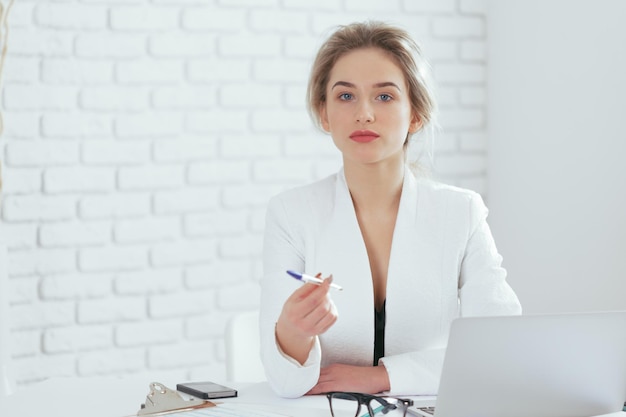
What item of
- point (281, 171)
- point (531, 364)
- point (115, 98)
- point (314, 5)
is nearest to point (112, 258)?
point (115, 98)

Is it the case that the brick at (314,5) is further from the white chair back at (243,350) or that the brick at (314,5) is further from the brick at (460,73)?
the white chair back at (243,350)

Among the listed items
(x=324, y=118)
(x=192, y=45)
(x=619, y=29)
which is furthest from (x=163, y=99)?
(x=619, y=29)

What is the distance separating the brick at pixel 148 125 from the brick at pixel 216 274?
1.34ft

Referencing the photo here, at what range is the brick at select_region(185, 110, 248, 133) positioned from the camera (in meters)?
2.79

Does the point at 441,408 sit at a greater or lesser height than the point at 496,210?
lesser

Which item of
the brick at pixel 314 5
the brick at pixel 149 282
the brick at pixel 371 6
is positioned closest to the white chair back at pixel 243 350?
the brick at pixel 149 282

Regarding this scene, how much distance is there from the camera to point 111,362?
8.90 ft

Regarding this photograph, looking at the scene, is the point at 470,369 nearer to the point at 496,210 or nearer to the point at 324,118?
the point at 324,118

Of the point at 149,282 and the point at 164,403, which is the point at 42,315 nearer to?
the point at 149,282

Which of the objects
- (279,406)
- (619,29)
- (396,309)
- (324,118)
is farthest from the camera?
(619,29)

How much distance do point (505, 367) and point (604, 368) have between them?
17 cm

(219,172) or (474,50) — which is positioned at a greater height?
(474,50)

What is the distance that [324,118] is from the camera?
81.5 inches

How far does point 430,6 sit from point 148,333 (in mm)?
1377
